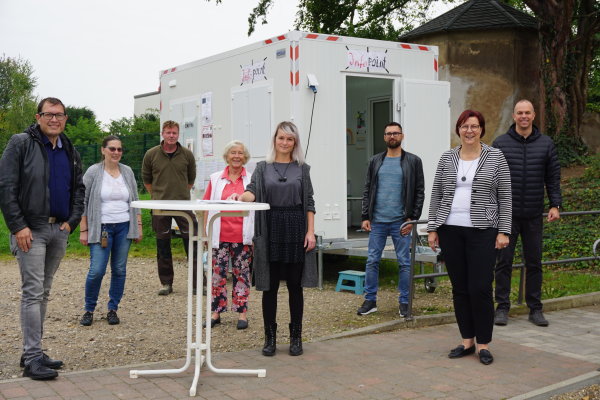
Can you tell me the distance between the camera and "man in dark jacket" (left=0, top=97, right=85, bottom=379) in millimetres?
4766

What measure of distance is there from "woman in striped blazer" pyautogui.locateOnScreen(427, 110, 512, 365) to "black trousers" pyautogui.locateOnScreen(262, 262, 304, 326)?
3.55 feet

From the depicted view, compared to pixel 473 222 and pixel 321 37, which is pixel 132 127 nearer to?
pixel 321 37

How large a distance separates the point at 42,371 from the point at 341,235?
469cm

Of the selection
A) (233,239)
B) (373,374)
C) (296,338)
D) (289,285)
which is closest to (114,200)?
(233,239)

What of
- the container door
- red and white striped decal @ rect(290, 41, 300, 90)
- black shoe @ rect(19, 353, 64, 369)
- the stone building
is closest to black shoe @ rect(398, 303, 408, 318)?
the container door

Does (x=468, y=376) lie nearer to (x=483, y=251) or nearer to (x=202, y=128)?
(x=483, y=251)

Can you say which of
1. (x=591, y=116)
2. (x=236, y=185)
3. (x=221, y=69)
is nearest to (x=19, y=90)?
(x=591, y=116)

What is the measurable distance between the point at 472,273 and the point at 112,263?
341 centimetres

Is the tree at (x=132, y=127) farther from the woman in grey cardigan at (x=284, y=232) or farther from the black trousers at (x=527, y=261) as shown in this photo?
the woman in grey cardigan at (x=284, y=232)

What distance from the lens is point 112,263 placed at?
22.7ft

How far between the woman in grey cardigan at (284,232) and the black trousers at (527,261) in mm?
2143

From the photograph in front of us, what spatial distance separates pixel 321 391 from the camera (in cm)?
462

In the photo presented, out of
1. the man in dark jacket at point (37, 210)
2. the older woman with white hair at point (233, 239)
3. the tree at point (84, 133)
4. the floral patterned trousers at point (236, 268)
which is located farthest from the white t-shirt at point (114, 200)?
the tree at point (84, 133)

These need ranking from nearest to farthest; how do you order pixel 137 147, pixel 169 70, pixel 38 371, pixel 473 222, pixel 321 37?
pixel 38 371 < pixel 473 222 < pixel 321 37 < pixel 169 70 < pixel 137 147
